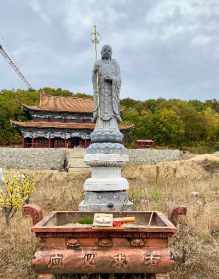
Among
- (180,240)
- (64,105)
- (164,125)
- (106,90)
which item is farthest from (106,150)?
(164,125)

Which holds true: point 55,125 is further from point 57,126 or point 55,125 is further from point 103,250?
point 103,250

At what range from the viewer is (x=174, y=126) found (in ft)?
115

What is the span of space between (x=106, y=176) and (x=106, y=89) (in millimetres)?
1683

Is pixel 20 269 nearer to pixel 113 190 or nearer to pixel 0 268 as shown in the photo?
pixel 0 268

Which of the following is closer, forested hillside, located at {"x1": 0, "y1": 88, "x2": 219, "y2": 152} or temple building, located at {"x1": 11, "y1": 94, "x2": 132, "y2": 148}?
temple building, located at {"x1": 11, "y1": 94, "x2": 132, "y2": 148}

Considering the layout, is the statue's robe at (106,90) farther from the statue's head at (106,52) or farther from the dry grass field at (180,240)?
the dry grass field at (180,240)

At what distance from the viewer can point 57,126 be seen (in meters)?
27.4

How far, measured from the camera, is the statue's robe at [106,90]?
6.96 meters

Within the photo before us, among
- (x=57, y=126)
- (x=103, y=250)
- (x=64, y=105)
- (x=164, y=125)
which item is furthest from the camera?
(x=164, y=125)

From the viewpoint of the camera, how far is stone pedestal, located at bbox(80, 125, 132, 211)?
637 cm

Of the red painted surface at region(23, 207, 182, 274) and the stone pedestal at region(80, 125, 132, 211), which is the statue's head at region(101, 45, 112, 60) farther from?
the red painted surface at region(23, 207, 182, 274)

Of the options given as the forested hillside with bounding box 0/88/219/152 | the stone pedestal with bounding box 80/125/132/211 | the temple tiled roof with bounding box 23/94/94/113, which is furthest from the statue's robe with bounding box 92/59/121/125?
the forested hillside with bounding box 0/88/219/152

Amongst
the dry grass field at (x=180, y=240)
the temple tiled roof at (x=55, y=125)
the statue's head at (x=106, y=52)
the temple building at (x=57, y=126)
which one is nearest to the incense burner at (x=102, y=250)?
the dry grass field at (x=180, y=240)

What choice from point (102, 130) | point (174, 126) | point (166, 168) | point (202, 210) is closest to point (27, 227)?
point (102, 130)
